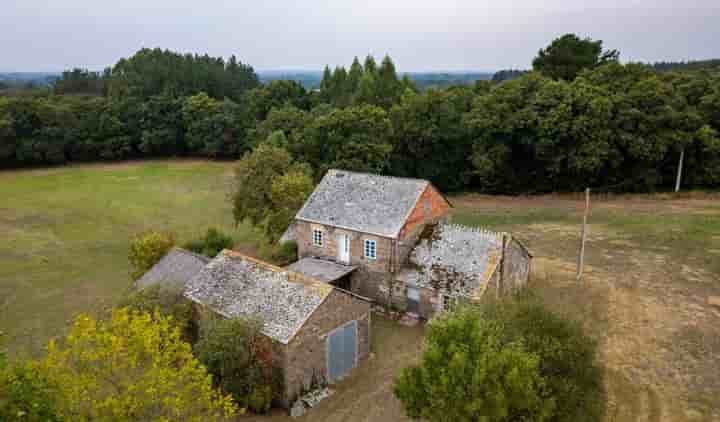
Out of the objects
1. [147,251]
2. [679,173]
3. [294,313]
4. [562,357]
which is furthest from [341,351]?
[679,173]

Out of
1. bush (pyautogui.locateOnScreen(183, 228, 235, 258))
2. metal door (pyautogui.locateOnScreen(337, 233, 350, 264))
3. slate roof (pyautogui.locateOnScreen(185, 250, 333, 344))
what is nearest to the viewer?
slate roof (pyautogui.locateOnScreen(185, 250, 333, 344))

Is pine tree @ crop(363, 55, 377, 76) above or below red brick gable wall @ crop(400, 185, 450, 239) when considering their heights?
above

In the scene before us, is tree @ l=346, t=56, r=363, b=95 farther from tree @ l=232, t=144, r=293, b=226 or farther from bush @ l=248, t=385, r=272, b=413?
bush @ l=248, t=385, r=272, b=413

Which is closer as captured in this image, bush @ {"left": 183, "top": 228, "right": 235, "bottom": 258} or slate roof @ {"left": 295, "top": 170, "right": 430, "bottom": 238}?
slate roof @ {"left": 295, "top": 170, "right": 430, "bottom": 238}

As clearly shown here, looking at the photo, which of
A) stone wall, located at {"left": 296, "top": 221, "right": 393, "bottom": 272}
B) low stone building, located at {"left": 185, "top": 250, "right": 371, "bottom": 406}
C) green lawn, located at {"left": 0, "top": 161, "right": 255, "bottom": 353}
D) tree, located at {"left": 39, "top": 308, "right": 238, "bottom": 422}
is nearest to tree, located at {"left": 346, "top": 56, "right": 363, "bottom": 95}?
green lawn, located at {"left": 0, "top": 161, "right": 255, "bottom": 353}

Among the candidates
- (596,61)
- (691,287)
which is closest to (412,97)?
(596,61)

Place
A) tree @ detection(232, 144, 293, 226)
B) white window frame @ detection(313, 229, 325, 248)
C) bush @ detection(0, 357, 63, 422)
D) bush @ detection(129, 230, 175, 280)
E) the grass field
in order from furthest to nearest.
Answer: tree @ detection(232, 144, 293, 226)
white window frame @ detection(313, 229, 325, 248)
bush @ detection(129, 230, 175, 280)
the grass field
bush @ detection(0, 357, 63, 422)

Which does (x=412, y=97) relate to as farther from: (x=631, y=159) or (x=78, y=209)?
(x=78, y=209)

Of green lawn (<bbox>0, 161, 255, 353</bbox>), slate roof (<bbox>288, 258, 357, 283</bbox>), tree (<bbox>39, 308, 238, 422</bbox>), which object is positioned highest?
tree (<bbox>39, 308, 238, 422</bbox>)
